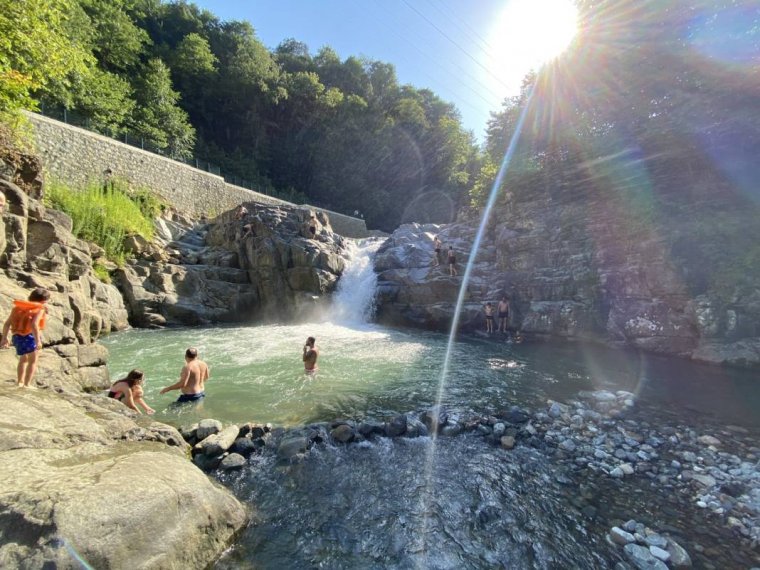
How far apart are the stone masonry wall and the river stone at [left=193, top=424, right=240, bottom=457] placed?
791 inches

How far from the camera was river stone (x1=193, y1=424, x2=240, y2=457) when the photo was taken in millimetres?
5000

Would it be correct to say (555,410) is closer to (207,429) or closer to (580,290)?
(207,429)

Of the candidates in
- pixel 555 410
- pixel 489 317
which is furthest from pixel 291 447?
pixel 489 317

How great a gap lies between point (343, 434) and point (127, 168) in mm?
23555

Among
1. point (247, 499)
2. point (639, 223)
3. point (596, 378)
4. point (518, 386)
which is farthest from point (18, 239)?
point (639, 223)

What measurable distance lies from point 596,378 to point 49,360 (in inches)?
462

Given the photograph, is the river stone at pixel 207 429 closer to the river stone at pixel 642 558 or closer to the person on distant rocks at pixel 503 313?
the river stone at pixel 642 558

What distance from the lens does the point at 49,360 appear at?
20.7 feet

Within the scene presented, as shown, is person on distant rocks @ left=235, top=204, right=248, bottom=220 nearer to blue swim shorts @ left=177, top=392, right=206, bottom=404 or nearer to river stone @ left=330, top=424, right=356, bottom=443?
blue swim shorts @ left=177, top=392, right=206, bottom=404

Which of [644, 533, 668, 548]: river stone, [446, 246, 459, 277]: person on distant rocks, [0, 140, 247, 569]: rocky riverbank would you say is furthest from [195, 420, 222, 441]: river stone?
[446, 246, 459, 277]: person on distant rocks

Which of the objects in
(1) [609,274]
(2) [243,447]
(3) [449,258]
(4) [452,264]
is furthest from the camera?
(3) [449,258]

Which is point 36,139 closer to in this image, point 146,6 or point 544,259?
point 544,259

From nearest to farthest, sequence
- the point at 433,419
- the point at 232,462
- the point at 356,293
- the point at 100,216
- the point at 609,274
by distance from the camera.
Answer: the point at 232,462, the point at 433,419, the point at 609,274, the point at 100,216, the point at 356,293

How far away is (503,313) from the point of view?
15.2m
